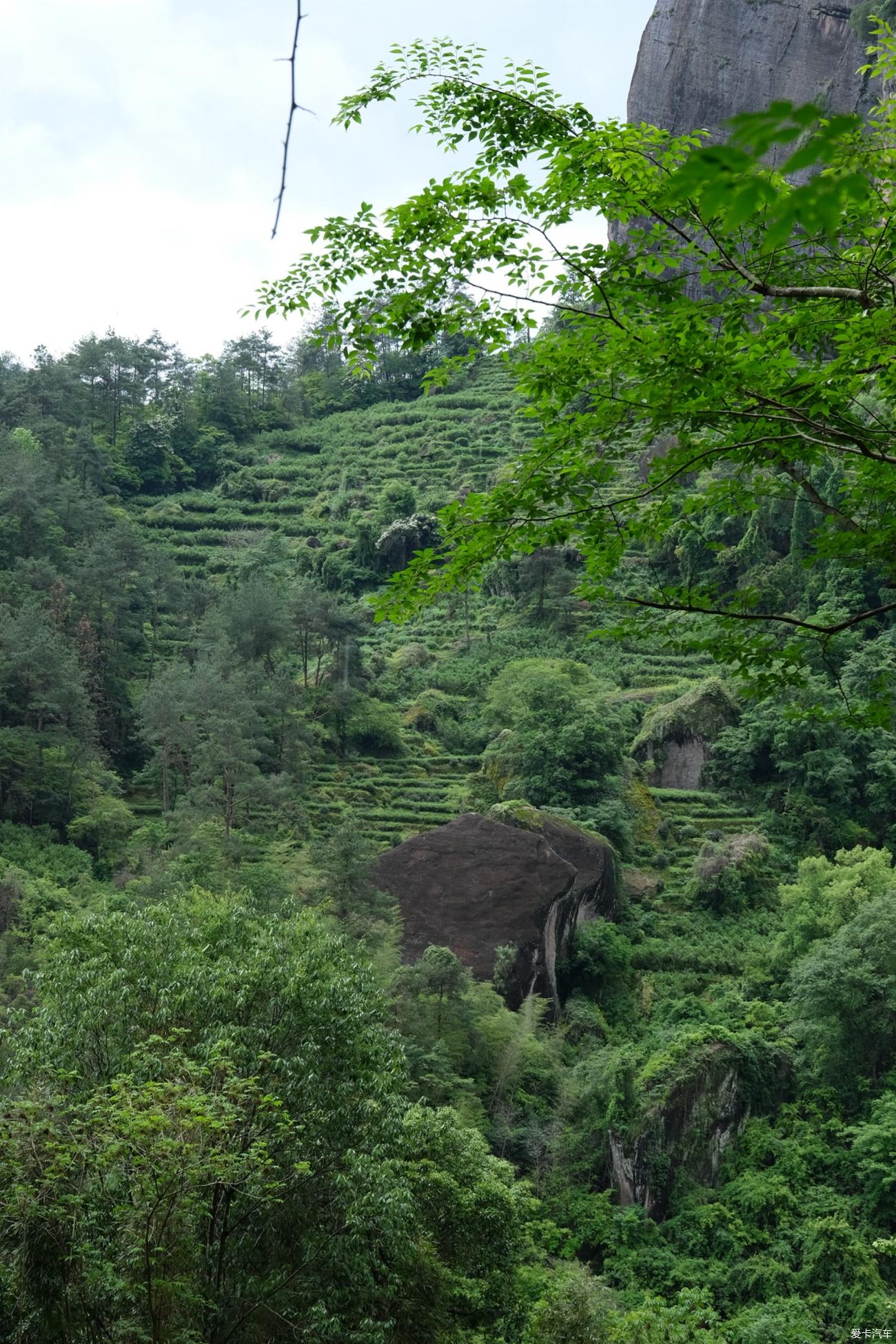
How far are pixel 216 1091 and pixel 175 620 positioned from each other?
40626 mm

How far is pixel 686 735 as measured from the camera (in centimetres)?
3756

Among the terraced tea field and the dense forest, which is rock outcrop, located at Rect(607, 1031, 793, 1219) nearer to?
the dense forest

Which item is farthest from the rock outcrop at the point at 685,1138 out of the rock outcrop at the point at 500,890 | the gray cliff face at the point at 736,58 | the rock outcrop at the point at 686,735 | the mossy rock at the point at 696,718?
the gray cliff face at the point at 736,58

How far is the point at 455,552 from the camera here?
4.50 m

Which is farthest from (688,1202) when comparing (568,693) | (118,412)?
(118,412)

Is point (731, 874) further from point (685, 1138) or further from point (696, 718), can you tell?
point (685, 1138)

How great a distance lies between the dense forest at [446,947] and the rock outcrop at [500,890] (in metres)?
0.67

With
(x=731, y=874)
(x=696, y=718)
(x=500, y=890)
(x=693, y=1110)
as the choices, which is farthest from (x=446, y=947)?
(x=696, y=718)

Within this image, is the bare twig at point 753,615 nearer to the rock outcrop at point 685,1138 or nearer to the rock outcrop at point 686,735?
the rock outcrop at point 685,1138

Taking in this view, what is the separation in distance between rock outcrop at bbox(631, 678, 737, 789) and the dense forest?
0.17m

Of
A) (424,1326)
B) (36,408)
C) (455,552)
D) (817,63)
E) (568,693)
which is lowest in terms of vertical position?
(424,1326)

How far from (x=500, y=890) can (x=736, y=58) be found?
65485mm

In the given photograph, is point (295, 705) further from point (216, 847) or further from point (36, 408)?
point (36, 408)

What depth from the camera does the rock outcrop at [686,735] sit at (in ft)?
123
